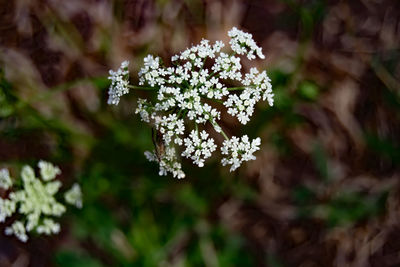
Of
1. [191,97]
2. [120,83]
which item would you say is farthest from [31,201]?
[191,97]

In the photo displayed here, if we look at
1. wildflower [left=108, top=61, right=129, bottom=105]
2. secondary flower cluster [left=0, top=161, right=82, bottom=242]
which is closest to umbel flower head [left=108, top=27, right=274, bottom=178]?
wildflower [left=108, top=61, right=129, bottom=105]

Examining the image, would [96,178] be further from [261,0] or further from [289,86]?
[261,0]

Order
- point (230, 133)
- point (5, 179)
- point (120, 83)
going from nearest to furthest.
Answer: point (120, 83) < point (5, 179) < point (230, 133)

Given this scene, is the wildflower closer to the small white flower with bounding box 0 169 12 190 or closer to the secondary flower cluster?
the secondary flower cluster

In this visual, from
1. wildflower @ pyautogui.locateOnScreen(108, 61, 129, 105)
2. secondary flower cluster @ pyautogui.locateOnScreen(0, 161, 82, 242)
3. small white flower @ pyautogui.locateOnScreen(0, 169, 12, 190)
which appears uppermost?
wildflower @ pyautogui.locateOnScreen(108, 61, 129, 105)

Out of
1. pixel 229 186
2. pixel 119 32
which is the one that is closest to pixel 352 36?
pixel 229 186

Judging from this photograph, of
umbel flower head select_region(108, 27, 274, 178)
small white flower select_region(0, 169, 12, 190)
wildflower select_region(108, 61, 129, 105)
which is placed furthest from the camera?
small white flower select_region(0, 169, 12, 190)

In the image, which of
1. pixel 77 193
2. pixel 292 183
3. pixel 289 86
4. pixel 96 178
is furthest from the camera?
pixel 292 183

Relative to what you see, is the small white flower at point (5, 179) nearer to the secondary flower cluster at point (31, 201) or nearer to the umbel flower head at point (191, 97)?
the secondary flower cluster at point (31, 201)

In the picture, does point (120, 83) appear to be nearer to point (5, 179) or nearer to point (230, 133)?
point (5, 179)
